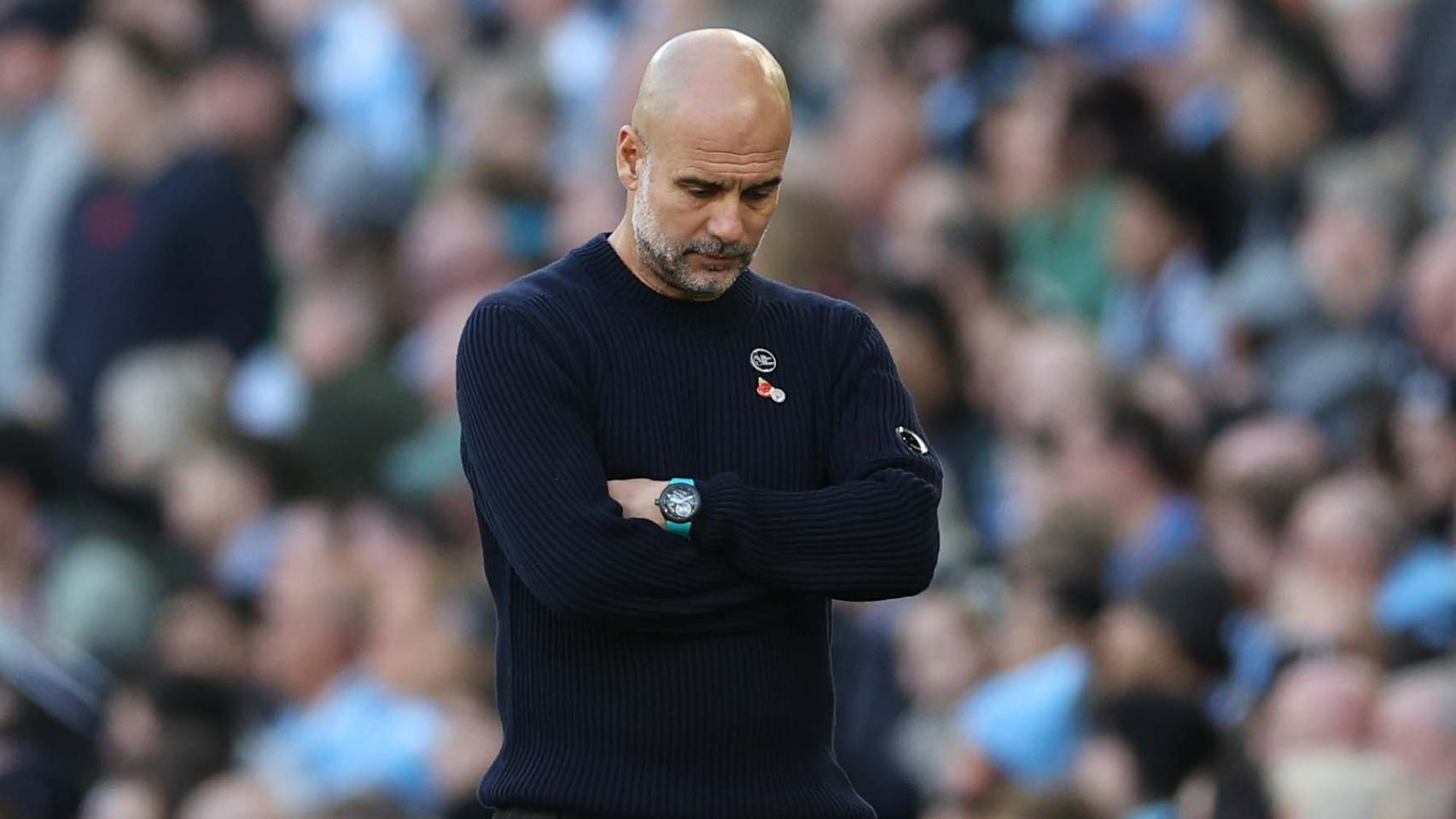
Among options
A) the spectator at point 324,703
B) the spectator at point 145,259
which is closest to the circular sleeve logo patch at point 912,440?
the spectator at point 324,703

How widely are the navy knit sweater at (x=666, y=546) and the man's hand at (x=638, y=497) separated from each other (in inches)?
1.0

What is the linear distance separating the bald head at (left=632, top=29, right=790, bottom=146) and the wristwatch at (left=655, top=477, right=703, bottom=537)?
1.67 ft

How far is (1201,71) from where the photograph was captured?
9.73 meters

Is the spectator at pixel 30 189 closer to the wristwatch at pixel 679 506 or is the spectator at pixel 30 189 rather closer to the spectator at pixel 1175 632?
the spectator at pixel 1175 632

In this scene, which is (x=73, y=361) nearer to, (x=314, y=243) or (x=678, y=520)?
(x=314, y=243)

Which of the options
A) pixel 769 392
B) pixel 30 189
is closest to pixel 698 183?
pixel 769 392

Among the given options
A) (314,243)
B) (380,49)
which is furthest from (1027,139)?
(380,49)

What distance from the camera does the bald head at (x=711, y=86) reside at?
14.5 feet

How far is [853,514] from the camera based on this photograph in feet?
14.7

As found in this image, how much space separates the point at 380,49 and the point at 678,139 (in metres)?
8.63

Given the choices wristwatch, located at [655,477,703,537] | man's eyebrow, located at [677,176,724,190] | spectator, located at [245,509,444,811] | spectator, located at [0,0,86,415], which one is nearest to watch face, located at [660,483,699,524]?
wristwatch, located at [655,477,703,537]

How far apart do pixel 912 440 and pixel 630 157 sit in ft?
1.98

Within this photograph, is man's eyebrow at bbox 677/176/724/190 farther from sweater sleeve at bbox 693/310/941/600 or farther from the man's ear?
sweater sleeve at bbox 693/310/941/600

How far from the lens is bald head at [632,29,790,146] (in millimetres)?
4410
